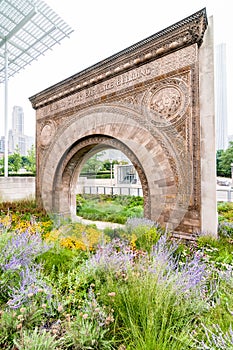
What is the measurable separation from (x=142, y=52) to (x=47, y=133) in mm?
3678

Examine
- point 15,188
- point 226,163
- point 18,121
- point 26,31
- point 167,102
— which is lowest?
point 15,188

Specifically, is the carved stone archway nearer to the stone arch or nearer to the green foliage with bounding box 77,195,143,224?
the stone arch

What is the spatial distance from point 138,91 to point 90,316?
387 centimetres

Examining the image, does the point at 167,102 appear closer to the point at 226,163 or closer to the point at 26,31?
the point at 26,31

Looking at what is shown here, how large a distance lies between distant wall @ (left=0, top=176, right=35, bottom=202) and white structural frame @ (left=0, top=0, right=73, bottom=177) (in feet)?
7.72

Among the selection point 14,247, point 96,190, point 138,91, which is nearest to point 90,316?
point 14,247

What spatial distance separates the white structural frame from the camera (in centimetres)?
886

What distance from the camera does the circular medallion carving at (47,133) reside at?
6059 mm

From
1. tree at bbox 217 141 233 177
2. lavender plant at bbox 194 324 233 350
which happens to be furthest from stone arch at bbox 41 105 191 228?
tree at bbox 217 141 233 177

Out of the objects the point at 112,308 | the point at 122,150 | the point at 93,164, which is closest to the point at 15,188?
the point at 93,164

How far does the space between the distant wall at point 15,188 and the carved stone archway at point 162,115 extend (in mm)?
3914

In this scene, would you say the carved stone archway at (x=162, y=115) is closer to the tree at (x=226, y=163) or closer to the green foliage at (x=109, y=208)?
the green foliage at (x=109, y=208)

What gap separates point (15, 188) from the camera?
25.7ft

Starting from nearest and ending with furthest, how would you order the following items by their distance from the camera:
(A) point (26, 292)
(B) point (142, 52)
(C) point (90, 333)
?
(C) point (90, 333) → (A) point (26, 292) → (B) point (142, 52)
